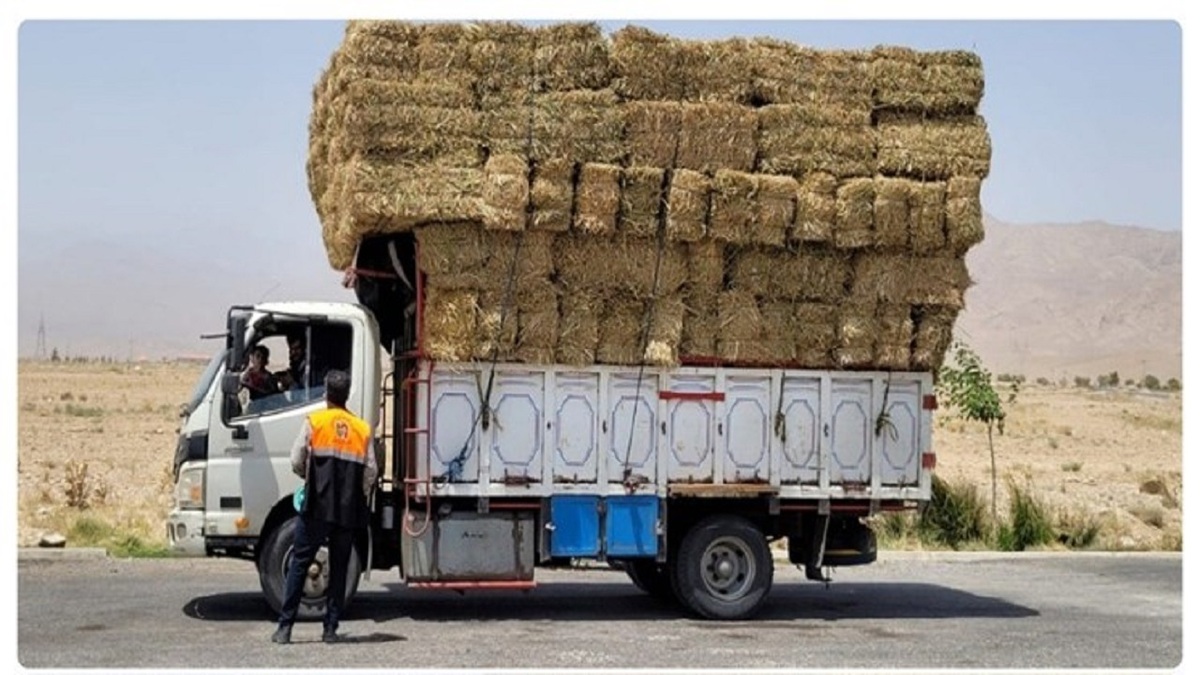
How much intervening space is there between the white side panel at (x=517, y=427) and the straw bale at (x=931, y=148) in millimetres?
3898

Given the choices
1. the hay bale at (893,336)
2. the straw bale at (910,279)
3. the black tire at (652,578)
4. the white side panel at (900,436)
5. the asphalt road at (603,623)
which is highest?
the straw bale at (910,279)

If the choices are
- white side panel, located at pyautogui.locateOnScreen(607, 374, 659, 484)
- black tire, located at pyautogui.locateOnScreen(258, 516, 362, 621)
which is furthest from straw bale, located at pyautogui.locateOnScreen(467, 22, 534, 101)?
black tire, located at pyautogui.locateOnScreen(258, 516, 362, 621)

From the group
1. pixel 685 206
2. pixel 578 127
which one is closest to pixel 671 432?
pixel 685 206

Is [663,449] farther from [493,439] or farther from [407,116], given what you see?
[407,116]

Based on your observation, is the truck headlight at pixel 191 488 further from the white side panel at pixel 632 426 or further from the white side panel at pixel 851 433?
the white side panel at pixel 851 433

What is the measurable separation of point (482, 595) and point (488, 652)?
3.85m

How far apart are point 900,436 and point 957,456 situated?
2700cm

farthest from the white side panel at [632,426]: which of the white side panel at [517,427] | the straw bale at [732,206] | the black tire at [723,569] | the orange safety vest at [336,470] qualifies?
the orange safety vest at [336,470]

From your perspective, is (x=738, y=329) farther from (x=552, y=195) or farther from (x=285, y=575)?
(x=285, y=575)

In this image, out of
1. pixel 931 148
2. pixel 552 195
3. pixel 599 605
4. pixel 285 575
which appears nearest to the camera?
pixel 285 575

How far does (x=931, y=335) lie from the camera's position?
15227 mm

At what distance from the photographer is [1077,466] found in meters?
39.4

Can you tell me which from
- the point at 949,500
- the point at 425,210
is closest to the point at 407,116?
the point at 425,210

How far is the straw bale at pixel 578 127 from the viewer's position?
14375 millimetres
